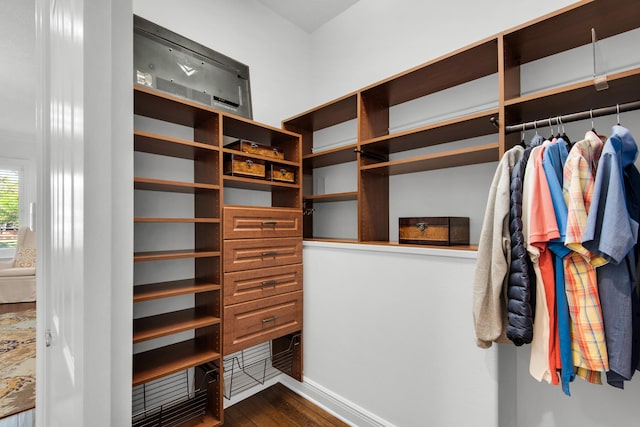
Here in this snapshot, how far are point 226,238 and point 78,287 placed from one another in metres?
1.30

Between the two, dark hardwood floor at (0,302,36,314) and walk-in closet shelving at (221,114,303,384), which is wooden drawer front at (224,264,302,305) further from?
dark hardwood floor at (0,302,36,314)

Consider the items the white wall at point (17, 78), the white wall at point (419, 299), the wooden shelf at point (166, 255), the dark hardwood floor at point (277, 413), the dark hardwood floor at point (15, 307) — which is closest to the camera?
the white wall at point (419, 299)

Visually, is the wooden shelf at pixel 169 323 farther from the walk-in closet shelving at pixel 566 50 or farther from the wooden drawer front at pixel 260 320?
the walk-in closet shelving at pixel 566 50

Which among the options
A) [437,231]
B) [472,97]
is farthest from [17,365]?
[472,97]

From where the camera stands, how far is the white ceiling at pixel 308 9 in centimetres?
245

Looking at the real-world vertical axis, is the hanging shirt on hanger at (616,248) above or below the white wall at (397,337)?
above

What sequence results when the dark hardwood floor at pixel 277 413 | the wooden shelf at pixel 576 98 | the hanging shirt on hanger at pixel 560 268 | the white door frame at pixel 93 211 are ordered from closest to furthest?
the white door frame at pixel 93 211
the hanging shirt on hanger at pixel 560 268
the wooden shelf at pixel 576 98
the dark hardwood floor at pixel 277 413

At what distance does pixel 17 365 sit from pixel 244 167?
2.62 metres

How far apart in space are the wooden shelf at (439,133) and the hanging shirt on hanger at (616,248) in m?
0.54

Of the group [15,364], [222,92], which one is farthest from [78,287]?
[15,364]

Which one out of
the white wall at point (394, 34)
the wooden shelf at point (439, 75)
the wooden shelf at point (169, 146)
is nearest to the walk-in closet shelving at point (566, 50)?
the wooden shelf at point (439, 75)

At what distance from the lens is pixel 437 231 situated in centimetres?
160

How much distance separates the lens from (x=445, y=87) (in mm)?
1895

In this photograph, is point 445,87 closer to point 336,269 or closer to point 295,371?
point 336,269
